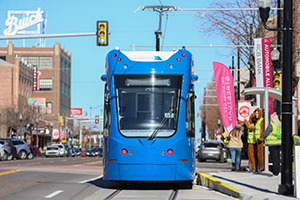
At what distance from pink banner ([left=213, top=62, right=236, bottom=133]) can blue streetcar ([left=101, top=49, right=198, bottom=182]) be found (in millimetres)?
17059

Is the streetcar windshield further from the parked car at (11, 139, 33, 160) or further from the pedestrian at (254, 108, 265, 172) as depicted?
the parked car at (11, 139, 33, 160)

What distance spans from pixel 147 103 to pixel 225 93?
61.5ft

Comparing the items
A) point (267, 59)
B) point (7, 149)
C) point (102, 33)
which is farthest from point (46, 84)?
point (267, 59)

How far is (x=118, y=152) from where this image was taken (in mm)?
14844

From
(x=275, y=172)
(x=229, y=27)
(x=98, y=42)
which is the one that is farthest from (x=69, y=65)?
(x=275, y=172)

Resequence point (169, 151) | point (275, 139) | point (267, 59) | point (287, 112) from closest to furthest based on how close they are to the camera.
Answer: point (287, 112) → point (169, 151) → point (275, 139) → point (267, 59)

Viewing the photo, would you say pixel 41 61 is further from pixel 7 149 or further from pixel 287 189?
pixel 287 189

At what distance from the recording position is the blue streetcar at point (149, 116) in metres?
14.7

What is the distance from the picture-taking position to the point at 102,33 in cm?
2708

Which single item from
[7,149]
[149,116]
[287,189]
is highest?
[149,116]

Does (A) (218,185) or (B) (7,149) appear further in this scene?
(B) (7,149)

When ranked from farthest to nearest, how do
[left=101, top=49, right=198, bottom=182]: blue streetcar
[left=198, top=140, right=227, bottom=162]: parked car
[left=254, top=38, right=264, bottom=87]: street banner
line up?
[left=198, top=140, right=227, bottom=162]: parked car < [left=254, top=38, right=264, bottom=87]: street banner < [left=101, top=49, right=198, bottom=182]: blue streetcar

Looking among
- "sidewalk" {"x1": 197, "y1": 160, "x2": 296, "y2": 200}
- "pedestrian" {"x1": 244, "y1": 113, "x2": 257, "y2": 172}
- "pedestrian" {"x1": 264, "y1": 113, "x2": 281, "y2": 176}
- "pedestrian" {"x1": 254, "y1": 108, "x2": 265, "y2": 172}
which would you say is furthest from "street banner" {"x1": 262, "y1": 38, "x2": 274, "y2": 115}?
"sidewalk" {"x1": 197, "y1": 160, "x2": 296, "y2": 200}

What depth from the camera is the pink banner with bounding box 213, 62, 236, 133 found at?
108 feet
